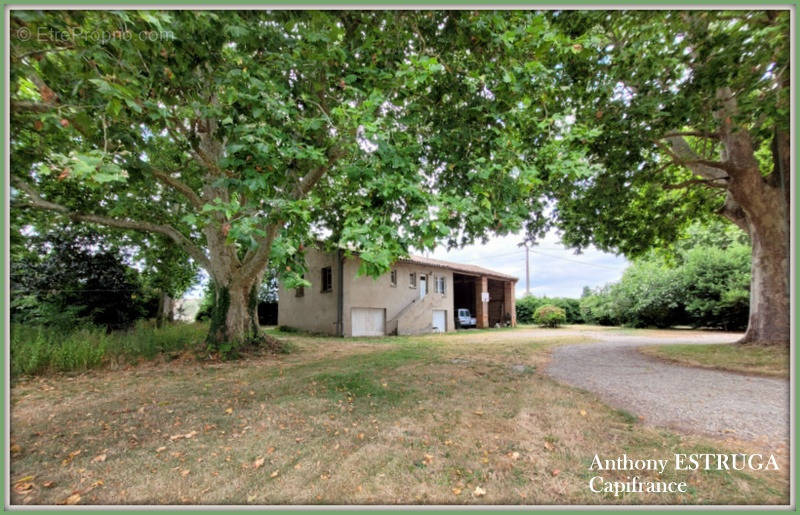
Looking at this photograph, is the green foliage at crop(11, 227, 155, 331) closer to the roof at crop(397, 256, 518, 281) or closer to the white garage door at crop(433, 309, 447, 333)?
the roof at crop(397, 256, 518, 281)

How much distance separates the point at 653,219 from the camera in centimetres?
1059

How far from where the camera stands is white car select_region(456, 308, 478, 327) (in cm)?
2370

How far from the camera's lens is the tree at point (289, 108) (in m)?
2.69

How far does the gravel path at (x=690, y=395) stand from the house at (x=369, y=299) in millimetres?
8920

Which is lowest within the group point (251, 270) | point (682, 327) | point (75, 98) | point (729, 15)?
point (682, 327)

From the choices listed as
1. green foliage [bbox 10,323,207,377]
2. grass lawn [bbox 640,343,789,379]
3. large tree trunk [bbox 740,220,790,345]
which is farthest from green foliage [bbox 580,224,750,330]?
green foliage [bbox 10,323,207,377]

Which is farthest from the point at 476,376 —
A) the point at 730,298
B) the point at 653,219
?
the point at 730,298

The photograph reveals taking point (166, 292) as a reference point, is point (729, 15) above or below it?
above

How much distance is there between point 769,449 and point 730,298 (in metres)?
18.8

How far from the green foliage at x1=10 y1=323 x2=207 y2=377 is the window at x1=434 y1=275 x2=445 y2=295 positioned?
13205 millimetres

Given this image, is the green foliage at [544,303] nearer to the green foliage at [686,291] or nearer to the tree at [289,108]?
the green foliage at [686,291]

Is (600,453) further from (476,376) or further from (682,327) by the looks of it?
(682,327)

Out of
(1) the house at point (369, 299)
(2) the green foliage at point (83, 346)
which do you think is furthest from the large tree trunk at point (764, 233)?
(2) the green foliage at point (83, 346)

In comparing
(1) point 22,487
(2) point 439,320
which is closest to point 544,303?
(2) point 439,320
